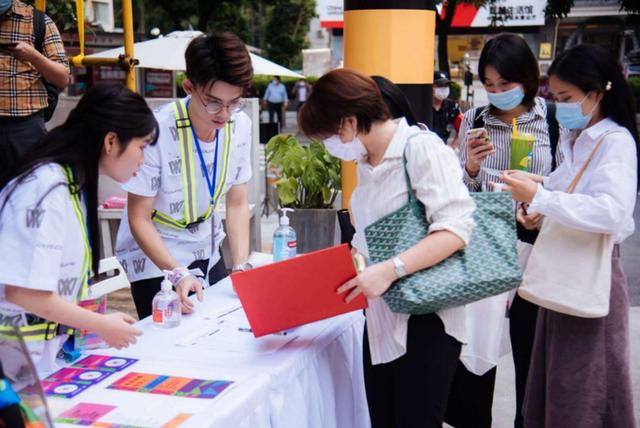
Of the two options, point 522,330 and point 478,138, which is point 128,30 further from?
point 522,330

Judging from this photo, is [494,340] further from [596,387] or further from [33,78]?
[33,78]

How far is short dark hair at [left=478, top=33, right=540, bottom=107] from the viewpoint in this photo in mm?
2713

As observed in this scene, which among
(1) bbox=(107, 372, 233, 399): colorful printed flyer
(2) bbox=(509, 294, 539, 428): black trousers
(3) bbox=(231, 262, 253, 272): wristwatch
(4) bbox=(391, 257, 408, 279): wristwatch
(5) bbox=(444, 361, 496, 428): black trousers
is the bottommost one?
(5) bbox=(444, 361, 496, 428): black trousers

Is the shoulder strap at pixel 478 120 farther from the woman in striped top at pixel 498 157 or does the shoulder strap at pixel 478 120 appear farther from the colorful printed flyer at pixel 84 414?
the colorful printed flyer at pixel 84 414

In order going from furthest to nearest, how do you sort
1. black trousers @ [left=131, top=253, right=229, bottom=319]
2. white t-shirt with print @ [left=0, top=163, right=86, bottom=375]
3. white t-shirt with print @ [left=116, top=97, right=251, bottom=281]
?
black trousers @ [left=131, top=253, right=229, bottom=319] → white t-shirt with print @ [left=116, top=97, right=251, bottom=281] → white t-shirt with print @ [left=0, top=163, right=86, bottom=375]

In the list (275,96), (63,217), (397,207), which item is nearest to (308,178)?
(397,207)

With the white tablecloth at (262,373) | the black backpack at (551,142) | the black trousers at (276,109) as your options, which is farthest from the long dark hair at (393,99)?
the black trousers at (276,109)

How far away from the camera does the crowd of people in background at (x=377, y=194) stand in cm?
177

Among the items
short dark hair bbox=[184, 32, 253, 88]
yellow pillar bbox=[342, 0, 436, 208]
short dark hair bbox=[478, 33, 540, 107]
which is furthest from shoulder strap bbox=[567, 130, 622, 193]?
yellow pillar bbox=[342, 0, 436, 208]

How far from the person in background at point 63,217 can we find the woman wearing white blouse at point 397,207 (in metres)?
0.51

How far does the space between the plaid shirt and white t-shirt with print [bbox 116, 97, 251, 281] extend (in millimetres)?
1012

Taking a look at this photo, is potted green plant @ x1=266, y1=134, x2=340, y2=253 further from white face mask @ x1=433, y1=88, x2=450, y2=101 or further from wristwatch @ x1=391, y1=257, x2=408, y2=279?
wristwatch @ x1=391, y1=257, x2=408, y2=279

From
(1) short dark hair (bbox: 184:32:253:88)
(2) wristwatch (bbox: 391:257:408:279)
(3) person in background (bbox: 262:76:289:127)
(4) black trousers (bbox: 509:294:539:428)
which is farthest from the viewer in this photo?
(3) person in background (bbox: 262:76:289:127)

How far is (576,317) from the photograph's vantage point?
242 centimetres
